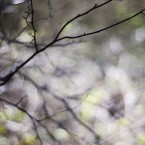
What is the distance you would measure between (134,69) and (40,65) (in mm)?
275

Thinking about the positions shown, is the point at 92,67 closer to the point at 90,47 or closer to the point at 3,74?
the point at 90,47

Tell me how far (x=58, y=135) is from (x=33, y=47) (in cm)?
27

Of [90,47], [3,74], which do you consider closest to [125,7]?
[90,47]

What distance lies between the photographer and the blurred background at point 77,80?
953 mm

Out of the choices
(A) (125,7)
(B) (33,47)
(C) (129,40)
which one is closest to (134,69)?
(C) (129,40)

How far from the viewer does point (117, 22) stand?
100 cm

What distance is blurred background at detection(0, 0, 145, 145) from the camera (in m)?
0.95

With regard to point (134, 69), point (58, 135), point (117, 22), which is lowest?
point (58, 135)

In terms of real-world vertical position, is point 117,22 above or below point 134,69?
above

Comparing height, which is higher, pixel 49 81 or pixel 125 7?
pixel 125 7

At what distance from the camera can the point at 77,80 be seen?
99 centimetres

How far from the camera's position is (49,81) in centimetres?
101

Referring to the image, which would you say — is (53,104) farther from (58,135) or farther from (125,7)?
(125,7)

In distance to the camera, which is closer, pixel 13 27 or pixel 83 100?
pixel 83 100
